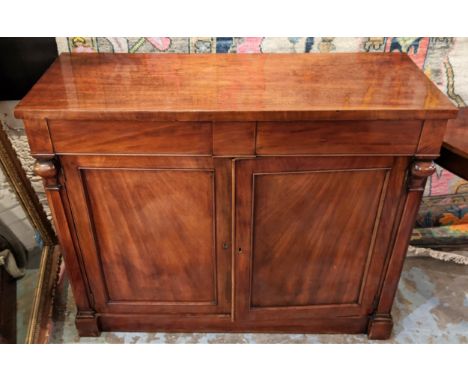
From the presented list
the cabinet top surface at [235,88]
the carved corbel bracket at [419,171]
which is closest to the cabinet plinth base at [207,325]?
the carved corbel bracket at [419,171]

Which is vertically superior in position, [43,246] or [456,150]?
[456,150]

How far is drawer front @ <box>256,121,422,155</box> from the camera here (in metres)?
1.28

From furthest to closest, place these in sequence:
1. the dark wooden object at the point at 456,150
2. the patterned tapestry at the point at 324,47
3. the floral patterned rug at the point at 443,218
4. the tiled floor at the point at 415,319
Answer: the floral patterned rug at the point at 443,218
the tiled floor at the point at 415,319
the patterned tapestry at the point at 324,47
the dark wooden object at the point at 456,150

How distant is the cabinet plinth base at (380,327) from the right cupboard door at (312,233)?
5 centimetres

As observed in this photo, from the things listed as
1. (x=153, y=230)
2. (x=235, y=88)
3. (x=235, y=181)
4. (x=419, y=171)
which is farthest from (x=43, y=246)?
(x=419, y=171)

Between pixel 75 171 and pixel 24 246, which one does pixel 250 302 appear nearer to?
pixel 75 171

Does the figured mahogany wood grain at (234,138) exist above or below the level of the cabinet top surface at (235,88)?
below

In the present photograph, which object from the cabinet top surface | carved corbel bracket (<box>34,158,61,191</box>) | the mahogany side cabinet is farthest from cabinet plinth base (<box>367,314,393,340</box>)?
→ carved corbel bracket (<box>34,158,61,191</box>)

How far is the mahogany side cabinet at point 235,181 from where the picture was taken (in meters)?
1.28

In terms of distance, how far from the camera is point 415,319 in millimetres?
1892

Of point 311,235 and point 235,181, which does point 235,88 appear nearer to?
point 235,181

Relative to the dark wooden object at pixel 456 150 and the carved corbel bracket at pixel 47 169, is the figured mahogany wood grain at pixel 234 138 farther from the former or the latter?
the dark wooden object at pixel 456 150

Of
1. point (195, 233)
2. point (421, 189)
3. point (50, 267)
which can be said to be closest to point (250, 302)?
point (195, 233)

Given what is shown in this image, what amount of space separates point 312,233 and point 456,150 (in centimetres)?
54
